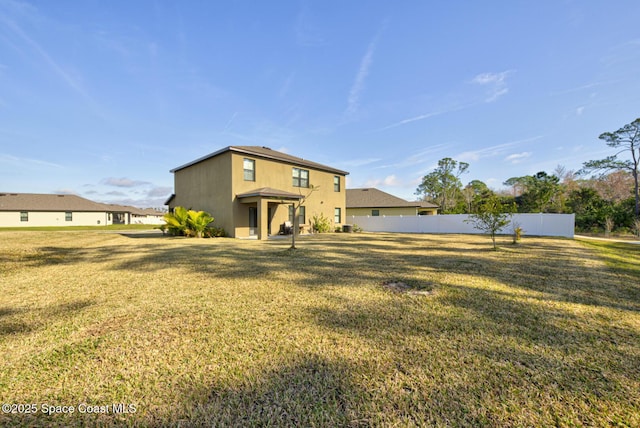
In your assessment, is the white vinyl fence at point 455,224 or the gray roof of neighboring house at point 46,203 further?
the gray roof of neighboring house at point 46,203

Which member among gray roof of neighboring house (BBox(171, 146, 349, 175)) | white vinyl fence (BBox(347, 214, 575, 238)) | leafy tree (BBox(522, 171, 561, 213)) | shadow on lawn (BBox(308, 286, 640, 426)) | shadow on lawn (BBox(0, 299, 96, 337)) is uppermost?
gray roof of neighboring house (BBox(171, 146, 349, 175))

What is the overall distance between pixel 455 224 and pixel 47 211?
5114 cm

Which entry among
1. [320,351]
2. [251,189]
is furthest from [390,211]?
[320,351]

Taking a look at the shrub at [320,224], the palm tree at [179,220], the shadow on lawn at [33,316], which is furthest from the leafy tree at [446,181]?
the shadow on lawn at [33,316]

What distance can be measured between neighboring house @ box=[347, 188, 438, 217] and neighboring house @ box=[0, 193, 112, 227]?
3911cm

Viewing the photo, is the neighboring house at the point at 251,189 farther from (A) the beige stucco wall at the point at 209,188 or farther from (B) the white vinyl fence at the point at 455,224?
(B) the white vinyl fence at the point at 455,224

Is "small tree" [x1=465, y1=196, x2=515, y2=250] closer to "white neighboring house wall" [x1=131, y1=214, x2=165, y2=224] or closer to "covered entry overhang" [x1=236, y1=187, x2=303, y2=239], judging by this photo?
"covered entry overhang" [x1=236, y1=187, x2=303, y2=239]

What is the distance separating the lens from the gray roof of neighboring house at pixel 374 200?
1232 inches

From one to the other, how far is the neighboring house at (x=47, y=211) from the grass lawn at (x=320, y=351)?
4220 centimetres

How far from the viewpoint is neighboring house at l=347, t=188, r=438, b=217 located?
3117 centimetres

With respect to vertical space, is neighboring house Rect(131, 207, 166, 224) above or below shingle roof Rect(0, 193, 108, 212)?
below

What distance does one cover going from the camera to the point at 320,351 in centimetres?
281

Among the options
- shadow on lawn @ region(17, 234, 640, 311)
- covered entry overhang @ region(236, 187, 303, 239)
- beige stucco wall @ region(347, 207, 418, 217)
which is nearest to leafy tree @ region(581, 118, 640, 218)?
beige stucco wall @ region(347, 207, 418, 217)

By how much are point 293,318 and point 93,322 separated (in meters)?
2.83
